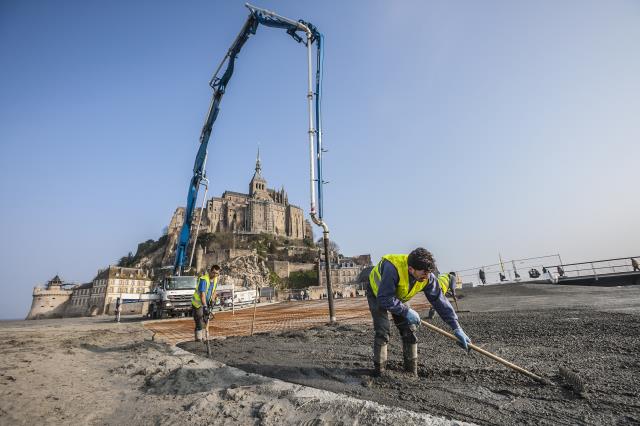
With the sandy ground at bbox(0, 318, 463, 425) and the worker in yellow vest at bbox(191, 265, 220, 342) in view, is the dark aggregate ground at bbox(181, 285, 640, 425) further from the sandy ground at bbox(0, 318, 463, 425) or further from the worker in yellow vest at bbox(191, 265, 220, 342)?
the worker in yellow vest at bbox(191, 265, 220, 342)

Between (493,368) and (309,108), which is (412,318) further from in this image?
(309,108)

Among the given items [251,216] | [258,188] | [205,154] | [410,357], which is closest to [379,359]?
[410,357]

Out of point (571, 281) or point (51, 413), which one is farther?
point (571, 281)

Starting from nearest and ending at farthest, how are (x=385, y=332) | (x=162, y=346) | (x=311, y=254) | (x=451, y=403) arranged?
(x=451, y=403), (x=385, y=332), (x=162, y=346), (x=311, y=254)

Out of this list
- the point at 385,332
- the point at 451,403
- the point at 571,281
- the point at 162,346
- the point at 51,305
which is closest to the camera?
the point at 451,403

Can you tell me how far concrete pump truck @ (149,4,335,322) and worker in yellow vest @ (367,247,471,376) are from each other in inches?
170

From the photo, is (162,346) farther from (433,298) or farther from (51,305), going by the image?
(51,305)

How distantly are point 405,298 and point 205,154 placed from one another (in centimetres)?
1795

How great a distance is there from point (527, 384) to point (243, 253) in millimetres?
63150

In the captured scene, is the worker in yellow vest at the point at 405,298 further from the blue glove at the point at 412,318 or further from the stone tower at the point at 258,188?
the stone tower at the point at 258,188

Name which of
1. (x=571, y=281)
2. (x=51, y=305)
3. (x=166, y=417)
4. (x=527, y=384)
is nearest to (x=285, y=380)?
(x=166, y=417)

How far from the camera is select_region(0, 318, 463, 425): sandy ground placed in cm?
222

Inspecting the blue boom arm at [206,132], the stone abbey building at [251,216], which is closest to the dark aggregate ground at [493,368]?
the blue boom arm at [206,132]

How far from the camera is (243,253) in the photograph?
6266cm
